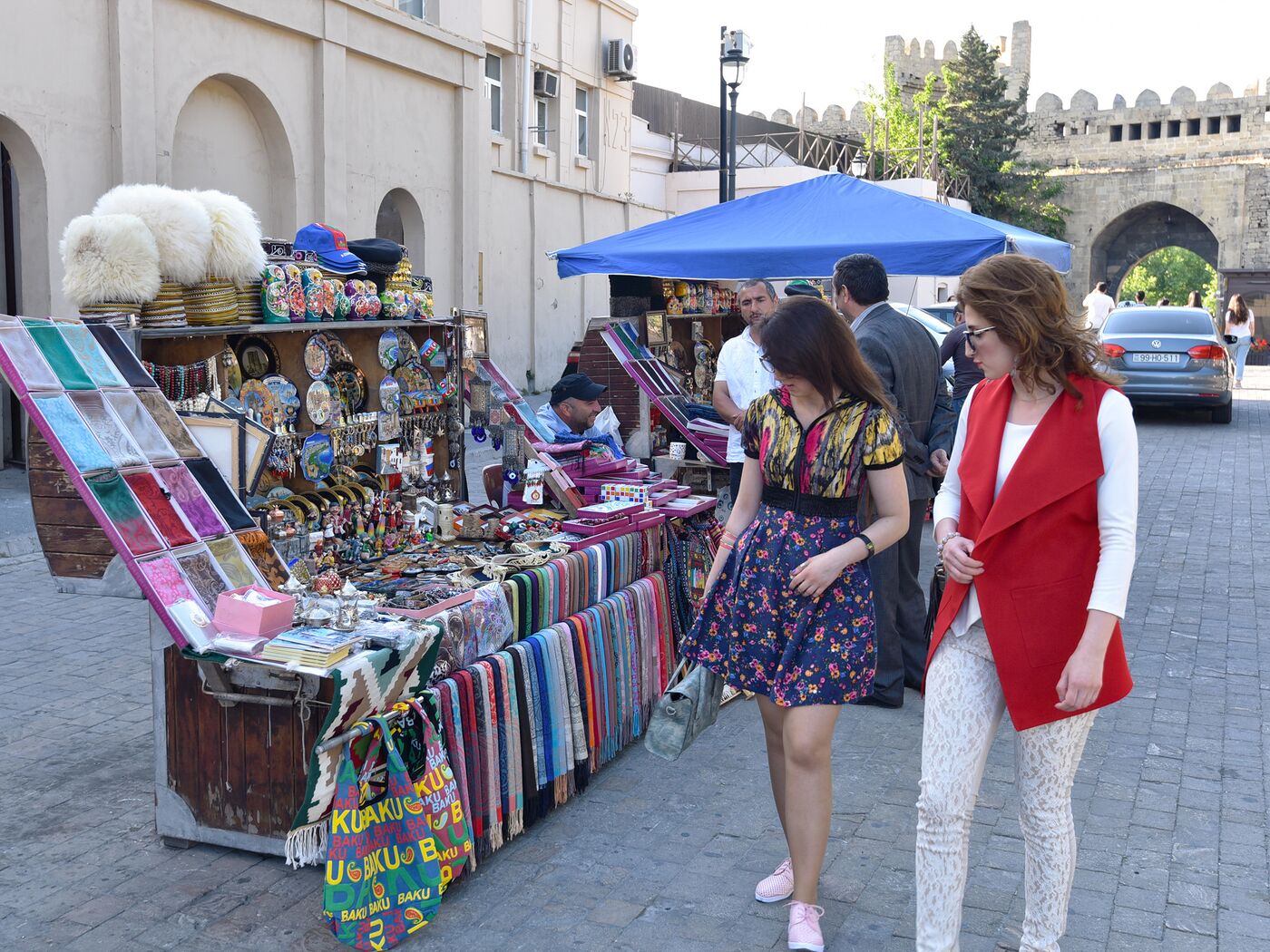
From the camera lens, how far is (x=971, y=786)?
9.41 feet

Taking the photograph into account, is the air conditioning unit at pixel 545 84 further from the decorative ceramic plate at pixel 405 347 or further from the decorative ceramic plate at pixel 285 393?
the decorative ceramic plate at pixel 285 393

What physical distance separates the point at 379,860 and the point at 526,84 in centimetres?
1734

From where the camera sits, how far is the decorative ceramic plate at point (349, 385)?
5.25 metres

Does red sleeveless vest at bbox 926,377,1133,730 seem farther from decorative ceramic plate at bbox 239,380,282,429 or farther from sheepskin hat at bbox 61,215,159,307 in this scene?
decorative ceramic plate at bbox 239,380,282,429

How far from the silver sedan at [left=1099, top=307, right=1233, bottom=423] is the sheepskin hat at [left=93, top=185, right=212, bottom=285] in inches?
578

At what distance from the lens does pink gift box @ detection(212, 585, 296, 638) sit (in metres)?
3.57

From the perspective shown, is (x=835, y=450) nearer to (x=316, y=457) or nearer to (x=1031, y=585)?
(x=1031, y=585)

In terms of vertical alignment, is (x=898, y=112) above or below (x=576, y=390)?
above

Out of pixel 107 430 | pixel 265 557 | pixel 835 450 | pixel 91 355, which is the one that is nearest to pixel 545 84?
pixel 91 355

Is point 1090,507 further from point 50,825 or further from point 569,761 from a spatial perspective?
point 50,825

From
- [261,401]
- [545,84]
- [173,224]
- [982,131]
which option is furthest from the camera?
[982,131]

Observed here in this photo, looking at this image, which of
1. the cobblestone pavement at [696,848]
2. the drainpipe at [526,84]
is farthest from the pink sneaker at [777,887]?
the drainpipe at [526,84]

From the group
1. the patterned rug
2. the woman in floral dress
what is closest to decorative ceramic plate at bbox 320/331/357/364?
the patterned rug

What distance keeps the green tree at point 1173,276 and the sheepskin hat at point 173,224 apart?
60501mm
